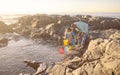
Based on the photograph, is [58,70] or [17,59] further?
[17,59]

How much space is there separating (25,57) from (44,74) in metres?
11.4

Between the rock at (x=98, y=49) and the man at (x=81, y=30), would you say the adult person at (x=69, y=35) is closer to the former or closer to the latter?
the man at (x=81, y=30)

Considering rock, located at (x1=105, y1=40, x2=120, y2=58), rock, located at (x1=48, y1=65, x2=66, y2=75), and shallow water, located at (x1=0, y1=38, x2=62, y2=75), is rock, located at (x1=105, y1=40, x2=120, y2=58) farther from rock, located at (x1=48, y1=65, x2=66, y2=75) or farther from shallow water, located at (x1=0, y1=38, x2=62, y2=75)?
shallow water, located at (x1=0, y1=38, x2=62, y2=75)

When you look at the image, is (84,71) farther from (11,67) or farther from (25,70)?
(11,67)

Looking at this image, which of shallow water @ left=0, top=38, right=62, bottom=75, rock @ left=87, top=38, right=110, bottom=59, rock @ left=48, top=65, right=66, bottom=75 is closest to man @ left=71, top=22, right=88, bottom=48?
rock @ left=87, top=38, right=110, bottom=59

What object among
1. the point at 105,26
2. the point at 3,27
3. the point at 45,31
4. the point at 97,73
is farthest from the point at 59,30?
the point at 97,73

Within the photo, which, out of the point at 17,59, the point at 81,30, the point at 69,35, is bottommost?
the point at 17,59

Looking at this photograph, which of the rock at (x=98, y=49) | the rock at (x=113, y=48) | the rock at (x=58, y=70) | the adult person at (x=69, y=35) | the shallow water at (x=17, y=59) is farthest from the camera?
the shallow water at (x=17, y=59)

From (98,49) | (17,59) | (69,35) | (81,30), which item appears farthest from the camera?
(17,59)

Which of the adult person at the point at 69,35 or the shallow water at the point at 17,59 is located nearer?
the adult person at the point at 69,35

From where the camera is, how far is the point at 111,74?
11797 millimetres

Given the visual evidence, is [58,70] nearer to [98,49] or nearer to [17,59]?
[98,49]

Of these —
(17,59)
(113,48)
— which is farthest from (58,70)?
(17,59)

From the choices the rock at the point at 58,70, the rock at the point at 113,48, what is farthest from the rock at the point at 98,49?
the rock at the point at 58,70
